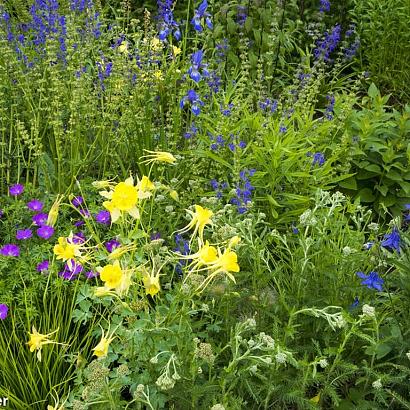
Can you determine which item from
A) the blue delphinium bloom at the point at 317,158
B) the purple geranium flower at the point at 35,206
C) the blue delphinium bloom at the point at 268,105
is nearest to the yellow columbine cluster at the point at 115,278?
the purple geranium flower at the point at 35,206

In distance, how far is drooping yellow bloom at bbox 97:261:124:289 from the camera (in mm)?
1706

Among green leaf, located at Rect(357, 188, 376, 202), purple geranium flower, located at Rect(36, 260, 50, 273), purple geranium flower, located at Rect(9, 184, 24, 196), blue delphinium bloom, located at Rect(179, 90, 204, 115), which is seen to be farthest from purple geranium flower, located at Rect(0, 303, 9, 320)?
green leaf, located at Rect(357, 188, 376, 202)

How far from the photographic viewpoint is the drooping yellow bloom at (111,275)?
1.71 metres

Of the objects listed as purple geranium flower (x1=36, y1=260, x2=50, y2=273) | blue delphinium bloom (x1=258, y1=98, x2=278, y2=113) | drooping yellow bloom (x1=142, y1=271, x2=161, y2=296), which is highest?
drooping yellow bloom (x1=142, y1=271, x2=161, y2=296)

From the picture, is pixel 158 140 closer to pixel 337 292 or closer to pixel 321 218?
pixel 321 218

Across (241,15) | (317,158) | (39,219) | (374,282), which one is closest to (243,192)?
(317,158)

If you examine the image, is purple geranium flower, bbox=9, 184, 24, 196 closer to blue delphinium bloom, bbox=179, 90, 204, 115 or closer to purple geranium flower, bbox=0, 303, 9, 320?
purple geranium flower, bbox=0, 303, 9, 320

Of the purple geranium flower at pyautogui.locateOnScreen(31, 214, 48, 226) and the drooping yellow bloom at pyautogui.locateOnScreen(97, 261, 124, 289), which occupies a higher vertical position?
the drooping yellow bloom at pyautogui.locateOnScreen(97, 261, 124, 289)

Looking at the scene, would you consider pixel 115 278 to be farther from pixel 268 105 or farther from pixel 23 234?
pixel 268 105

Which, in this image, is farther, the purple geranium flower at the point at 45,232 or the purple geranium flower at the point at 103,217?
the purple geranium flower at the point at 103,217

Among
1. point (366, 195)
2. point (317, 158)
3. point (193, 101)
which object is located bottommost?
point (366, 195)

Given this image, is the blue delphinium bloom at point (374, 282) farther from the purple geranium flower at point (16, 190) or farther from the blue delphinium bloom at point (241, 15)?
the blue delphinium bloom at point (241, 15)

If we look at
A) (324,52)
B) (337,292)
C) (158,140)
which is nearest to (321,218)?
(337,292)

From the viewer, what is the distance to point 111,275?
67.6 inches
